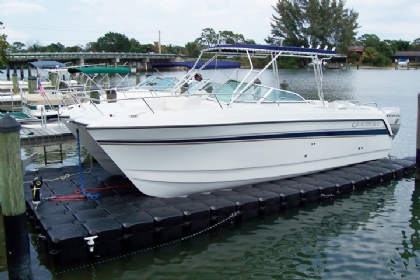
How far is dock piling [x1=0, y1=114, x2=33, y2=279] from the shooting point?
534cm

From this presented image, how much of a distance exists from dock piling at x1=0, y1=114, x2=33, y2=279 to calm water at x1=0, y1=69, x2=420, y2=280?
29.2 inches

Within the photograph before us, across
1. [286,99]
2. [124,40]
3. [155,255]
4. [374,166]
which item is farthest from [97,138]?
[124,40]

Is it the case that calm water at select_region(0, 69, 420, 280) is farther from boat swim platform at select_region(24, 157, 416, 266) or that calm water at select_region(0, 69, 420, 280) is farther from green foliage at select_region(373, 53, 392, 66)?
green foliage at select_region(373, 53, 392, 66)

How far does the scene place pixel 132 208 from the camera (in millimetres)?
7352

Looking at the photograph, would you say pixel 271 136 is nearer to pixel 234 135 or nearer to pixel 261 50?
pixel 234 135

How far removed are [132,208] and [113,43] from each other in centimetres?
8135

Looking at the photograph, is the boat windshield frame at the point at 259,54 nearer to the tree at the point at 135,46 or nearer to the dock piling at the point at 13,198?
the dock piling at the point at 13,198

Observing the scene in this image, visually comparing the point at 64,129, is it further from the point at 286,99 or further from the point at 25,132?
the point at 286,99

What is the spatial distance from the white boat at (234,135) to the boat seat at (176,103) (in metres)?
0.02

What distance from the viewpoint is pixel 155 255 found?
679 centimetres

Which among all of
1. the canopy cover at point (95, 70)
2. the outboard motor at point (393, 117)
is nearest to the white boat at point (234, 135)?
the outboard motor at point (393, 117)

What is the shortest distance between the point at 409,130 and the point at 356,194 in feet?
30.6

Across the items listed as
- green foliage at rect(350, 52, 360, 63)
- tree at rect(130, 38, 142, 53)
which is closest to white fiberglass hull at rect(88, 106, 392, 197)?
green foliage at rect(350, 52, 360, 63)

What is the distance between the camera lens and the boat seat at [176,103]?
934cm
